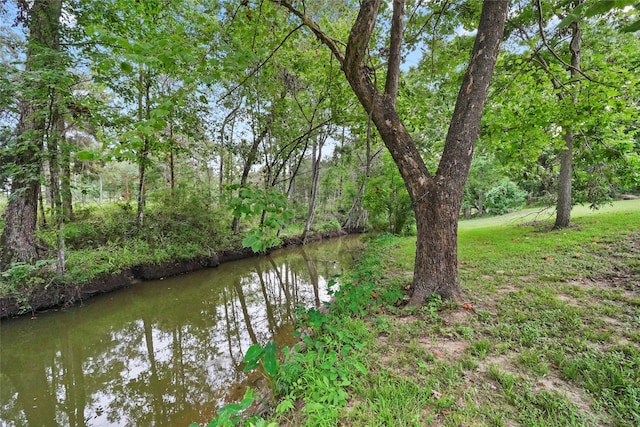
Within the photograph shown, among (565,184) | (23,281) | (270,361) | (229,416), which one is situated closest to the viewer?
(229,416)

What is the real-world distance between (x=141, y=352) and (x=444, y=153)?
4.97 metres

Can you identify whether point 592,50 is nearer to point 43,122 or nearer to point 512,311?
point 512,311

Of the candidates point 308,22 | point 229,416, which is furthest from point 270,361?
point 308,22

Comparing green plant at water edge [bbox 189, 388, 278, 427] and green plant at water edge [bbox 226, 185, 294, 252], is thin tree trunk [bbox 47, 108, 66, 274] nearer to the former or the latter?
green plant at water edge [bbox 226, 185, 294, 252]

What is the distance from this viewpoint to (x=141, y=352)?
13.0 feet

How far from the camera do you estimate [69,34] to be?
506 centimetres

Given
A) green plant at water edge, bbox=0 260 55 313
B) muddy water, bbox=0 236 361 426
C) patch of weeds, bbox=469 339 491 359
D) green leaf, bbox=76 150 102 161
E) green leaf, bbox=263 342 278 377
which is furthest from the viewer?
green plant at water edge, bbox=0 260 55 313

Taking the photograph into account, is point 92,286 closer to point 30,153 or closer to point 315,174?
point 30,153

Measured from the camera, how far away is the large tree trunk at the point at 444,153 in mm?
2926

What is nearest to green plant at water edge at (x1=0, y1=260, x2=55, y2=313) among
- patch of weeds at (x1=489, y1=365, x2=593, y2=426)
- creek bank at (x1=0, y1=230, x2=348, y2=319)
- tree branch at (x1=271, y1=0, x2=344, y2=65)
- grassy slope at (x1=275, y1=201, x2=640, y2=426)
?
creek bank at (x1=0, y1=230, x2=348, y2=319)

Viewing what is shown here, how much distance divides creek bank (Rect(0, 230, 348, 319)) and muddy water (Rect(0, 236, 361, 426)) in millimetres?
203

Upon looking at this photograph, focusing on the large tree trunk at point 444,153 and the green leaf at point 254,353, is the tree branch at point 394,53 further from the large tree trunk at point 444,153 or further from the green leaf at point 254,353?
the green leaf at point 254,353

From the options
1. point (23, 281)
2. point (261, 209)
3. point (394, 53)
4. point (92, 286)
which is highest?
point (394, 53)

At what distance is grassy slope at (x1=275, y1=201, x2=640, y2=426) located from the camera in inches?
64.9
